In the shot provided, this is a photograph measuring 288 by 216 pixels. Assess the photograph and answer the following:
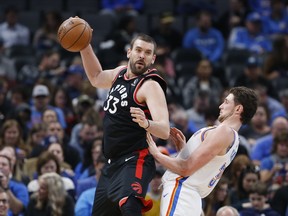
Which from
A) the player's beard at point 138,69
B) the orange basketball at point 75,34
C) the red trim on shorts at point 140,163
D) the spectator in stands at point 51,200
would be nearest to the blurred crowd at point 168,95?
the spectator in stands at point 51,200

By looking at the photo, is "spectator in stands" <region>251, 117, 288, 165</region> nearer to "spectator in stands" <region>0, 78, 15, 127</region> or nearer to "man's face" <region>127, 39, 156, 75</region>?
"spectator in stands" <region>0, 78, 15, 127</region>

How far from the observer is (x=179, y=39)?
59.8 ft

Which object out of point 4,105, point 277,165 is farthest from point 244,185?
point 4,105

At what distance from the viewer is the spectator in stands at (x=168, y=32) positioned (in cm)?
1778

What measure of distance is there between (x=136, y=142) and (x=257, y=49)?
33.8ft

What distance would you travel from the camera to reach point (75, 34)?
826 cm

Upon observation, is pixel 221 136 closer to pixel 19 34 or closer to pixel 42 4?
pixel 19 34

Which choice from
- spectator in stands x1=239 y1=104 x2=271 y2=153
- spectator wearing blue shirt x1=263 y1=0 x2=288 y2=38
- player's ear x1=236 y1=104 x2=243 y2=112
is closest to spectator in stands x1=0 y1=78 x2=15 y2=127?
spectator in stands x1=239 y1=104 x2=271 y2=153

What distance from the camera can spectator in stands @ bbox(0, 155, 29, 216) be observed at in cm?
1059

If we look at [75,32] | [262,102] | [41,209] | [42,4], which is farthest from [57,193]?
[42,4]

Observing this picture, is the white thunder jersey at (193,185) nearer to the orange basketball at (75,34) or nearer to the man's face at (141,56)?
the man's face at (141,56)

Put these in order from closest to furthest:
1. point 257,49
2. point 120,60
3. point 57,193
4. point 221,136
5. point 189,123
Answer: point 221,136, point 57,193, point 189,123, point 120,60, point 257,49

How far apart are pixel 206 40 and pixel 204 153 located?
1049 centimetres

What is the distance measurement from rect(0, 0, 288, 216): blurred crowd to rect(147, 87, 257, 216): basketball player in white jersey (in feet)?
3.74
